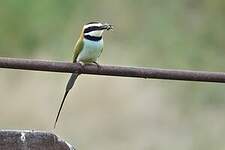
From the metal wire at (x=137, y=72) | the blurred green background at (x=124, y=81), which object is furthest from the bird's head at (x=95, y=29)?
the blurred green background at (x=124, y=81)

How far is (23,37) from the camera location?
24.6 ft

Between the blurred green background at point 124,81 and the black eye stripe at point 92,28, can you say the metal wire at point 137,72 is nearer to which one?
the black eye stripe at point 92,28

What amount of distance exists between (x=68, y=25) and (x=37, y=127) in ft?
7.00

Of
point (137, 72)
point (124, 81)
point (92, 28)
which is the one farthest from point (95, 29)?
point (124, 81)

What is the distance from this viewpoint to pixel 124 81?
650cm

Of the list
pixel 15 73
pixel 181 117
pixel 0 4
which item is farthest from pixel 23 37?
pixel 181 117

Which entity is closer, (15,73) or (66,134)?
(66,134)

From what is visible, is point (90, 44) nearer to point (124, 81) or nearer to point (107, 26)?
point (107, 26)

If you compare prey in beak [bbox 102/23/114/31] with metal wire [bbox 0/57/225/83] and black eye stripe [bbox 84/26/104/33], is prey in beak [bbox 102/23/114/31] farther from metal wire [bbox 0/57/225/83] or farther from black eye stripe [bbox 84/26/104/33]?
metal wire [bbox 0/57/225/83]

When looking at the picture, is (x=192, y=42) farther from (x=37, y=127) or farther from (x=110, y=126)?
(x=37, y=127)

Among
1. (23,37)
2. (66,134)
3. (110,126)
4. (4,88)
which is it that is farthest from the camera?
(23,37)

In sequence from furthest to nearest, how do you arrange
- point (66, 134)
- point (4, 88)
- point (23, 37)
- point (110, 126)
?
point (23, 37) → point (4, 88) → point (110, 126) → point (66, 134)

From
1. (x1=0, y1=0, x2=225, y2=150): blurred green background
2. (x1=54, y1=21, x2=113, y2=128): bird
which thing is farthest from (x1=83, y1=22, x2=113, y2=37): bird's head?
(x1=0, y1=0, x2=225, y2=150): blurred green background

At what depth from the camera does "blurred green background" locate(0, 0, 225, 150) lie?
19.1 feet
